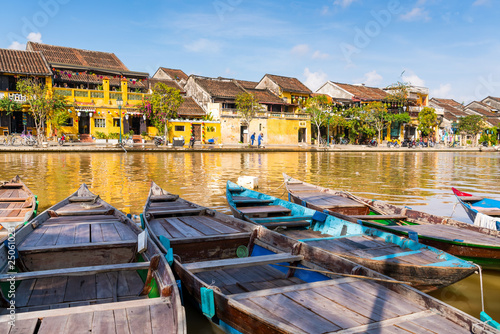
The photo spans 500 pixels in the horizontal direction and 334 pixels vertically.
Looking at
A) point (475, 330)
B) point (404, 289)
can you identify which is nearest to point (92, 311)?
point (404, 289)

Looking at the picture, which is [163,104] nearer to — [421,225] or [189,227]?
[189,227]

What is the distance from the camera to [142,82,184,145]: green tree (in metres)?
33.2

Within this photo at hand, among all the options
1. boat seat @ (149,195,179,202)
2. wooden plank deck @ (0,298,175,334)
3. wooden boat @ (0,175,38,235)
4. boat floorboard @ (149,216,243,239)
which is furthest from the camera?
boat seat @ (149,195,179,202)

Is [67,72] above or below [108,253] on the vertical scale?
above

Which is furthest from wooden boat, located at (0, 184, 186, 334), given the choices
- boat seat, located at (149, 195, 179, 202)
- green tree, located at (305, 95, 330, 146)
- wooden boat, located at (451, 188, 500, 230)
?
green tree, located at (305, 95, 330, 146)

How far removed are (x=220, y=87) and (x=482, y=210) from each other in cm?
3746

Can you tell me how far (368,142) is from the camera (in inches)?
1966

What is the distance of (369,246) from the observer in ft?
16.6

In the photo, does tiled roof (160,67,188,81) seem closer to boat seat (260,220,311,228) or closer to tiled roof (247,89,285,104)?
tiled roof (247,89,285,104)

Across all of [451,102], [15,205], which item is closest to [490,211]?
[15,205]

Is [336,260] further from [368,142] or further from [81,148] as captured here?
[368,142]

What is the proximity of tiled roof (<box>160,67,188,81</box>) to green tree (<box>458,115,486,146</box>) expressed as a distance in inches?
1539

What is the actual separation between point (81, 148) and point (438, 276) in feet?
85.4

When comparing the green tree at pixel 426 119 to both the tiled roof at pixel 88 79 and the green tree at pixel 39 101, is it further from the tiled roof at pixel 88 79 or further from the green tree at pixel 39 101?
the green tree at pixel 39 101
